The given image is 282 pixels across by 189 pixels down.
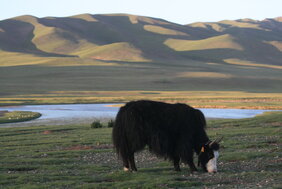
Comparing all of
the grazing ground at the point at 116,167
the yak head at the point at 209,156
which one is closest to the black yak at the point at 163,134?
the yak head at the point at 209,156

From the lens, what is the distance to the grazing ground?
12086 millimetres

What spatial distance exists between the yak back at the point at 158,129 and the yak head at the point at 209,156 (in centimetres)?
39

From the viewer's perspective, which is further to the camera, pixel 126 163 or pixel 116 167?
pixel 116 167

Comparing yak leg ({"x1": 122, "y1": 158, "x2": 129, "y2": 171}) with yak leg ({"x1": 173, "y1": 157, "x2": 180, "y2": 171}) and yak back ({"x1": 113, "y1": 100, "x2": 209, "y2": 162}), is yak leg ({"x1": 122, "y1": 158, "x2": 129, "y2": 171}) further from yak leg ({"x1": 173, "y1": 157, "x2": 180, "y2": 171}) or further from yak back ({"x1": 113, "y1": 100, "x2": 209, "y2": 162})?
yak leg ({"x1": 173, "y1": 157, "x2": 180, "y2": 171})

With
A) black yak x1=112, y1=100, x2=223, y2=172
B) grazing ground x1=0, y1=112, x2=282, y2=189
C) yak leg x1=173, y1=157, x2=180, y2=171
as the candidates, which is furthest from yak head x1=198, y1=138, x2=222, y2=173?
yak leg x1=173, y1=157, x2=180, y2=171

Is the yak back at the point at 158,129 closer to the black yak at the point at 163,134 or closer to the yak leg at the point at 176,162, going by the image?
the black yak at the point at 163,134

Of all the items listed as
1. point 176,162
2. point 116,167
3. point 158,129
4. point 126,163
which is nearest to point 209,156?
point 176,162

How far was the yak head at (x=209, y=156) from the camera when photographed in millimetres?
13461

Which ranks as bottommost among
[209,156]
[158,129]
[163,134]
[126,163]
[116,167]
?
[116,167]

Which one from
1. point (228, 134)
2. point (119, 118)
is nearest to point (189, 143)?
point (119, 118)

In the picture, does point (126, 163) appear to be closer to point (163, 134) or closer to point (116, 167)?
point (163, 134)

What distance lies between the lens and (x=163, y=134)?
1369 cm

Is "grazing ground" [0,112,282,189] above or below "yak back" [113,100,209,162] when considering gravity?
below

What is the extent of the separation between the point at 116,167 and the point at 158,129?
2.28m
